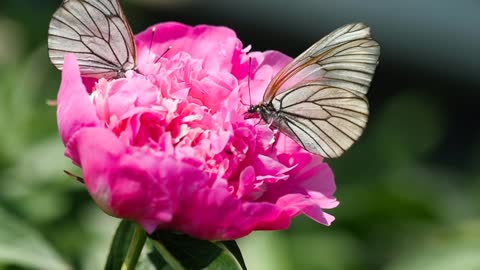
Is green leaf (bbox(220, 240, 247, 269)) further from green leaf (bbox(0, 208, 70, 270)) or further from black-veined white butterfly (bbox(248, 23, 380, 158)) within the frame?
green leaf (bbox(0, 208, 70, 270))

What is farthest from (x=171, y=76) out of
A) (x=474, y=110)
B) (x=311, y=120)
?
(x=474, y=110)

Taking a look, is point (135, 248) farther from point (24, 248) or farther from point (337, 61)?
point (24, 248)

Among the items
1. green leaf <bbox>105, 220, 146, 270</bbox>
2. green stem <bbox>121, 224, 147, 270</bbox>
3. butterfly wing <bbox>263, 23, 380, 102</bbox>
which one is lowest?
green leaf <bbox>105, 220, 146, 270</bbox>

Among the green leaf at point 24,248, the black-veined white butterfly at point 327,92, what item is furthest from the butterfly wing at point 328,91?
the green leaf at point 24,248

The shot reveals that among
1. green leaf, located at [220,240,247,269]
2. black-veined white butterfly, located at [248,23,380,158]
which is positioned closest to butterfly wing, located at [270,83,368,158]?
black-veined white butterfly, located at [248,23,380,158]

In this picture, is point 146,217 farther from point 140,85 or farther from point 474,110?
point 474,110
